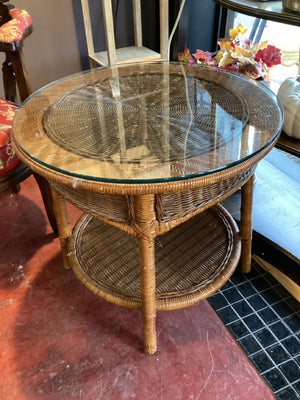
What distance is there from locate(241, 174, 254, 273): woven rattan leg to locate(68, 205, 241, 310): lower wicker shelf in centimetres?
4

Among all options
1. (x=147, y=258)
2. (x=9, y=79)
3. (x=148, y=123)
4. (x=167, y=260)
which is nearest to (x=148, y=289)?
(x=147, y=258)

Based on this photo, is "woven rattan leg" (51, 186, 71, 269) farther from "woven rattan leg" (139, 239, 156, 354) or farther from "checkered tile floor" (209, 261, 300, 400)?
"checkered tile floor" (209, 261, 300, 400)

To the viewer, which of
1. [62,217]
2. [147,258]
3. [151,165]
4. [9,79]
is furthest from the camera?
[9,79]

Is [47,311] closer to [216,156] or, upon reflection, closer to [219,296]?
[219,296]

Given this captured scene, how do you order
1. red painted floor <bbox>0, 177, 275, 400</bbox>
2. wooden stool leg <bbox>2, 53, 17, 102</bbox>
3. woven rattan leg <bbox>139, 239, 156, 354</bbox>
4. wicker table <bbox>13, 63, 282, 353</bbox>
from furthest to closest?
1. wooden stool leg <bbox>2, 53, 17, 102</bbox>
2. red painted floor <bbox>0, 177, 275, 400</bbox>
3. woven rattan leg <bbox>139, 239, 156, 354</bbox>
4. wicker table <bbox>13, 63, 282, 353</bbox>

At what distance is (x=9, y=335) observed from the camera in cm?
110

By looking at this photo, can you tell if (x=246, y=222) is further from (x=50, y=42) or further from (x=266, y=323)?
(x=50, y=42)

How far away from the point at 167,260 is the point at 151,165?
0.48 metres

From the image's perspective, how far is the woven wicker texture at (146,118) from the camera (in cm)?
78

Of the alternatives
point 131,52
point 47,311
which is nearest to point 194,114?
point 47,311

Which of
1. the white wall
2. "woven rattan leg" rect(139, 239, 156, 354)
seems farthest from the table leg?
the white wall

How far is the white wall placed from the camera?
1.99m

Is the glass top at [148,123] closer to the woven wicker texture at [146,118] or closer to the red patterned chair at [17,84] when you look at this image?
the woven wicker texture at [146,118]

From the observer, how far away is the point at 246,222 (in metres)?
1.15
